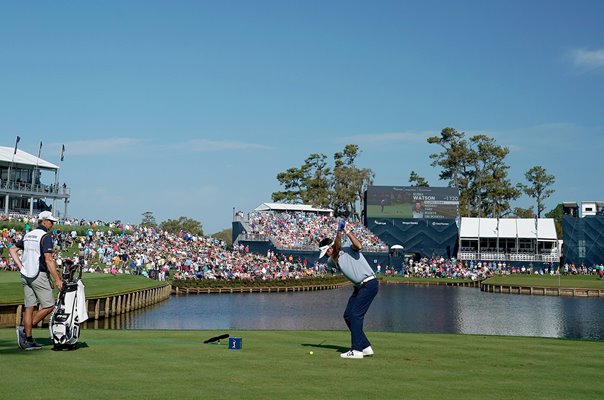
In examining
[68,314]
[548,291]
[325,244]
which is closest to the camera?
[68,314]

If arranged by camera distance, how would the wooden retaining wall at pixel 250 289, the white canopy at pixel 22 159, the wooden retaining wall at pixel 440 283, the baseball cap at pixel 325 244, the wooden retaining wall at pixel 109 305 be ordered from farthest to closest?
the wooden retaining wall at pixel 440 283, the white canopy at pixel 22 159, the wooden retaining wall at pixel 250 289, the wooden retaining wall at pixel 109 305, the baseball cap at pixel 325 244

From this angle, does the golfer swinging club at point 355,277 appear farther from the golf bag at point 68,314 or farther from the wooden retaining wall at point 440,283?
the wooden retaining wall at point 440,283

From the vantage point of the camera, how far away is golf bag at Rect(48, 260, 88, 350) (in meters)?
10.9

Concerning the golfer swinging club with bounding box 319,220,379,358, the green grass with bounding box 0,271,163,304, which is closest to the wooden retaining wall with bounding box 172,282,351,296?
the green grass with bounding box 0,271,163,304

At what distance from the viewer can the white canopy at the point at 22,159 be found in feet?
231

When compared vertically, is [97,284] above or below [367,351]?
above

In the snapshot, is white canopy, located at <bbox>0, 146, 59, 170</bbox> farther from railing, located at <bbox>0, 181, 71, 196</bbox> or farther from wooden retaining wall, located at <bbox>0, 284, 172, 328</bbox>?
wooden retaining wall, located at <bbox>0, 284, 172, 328</bbox>

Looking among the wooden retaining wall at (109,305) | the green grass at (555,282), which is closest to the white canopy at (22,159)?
the wooden retaining wall at (109,305)

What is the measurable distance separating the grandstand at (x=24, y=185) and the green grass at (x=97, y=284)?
25186mm

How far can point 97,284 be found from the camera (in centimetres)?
4156

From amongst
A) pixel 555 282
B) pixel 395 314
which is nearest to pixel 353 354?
pixel 395 314

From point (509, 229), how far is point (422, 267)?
1478 cm

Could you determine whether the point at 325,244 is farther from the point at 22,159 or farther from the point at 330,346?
the point at 22,159

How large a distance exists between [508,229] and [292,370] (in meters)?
84.6
